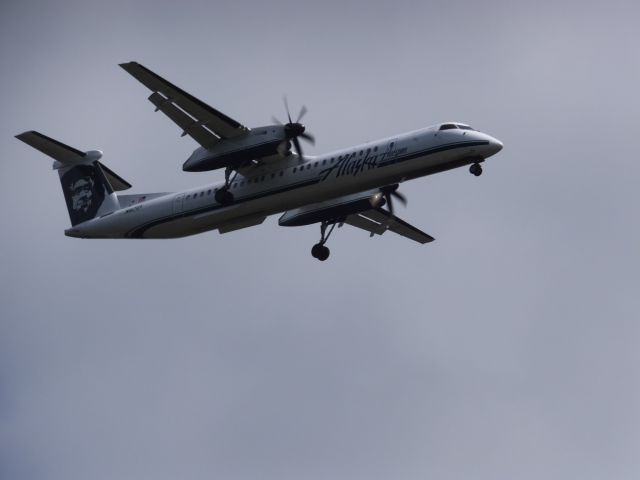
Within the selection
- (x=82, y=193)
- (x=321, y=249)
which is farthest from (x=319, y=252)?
(x=82, y=193)

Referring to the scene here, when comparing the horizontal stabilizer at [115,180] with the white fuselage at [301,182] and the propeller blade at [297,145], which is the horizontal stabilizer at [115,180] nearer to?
the white fuselage at [301,182]

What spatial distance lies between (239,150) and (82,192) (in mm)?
7479

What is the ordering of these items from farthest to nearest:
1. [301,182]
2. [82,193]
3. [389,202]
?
[82,193] < [389,202] < [301,182]

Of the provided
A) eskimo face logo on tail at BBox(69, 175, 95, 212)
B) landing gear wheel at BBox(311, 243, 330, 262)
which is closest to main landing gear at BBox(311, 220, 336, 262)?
landing gear wheel at BBox(311, 243, 330, 262)

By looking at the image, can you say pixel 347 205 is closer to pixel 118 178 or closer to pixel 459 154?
pixel 459 154

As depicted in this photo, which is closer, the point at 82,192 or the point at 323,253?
the point at 323,253

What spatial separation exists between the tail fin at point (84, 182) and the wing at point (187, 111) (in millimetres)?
5114

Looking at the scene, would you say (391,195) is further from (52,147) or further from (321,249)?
(52,147)

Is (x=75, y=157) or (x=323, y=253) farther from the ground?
(x=75, y=157)

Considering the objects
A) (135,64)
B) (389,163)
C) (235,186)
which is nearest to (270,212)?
(235,186)

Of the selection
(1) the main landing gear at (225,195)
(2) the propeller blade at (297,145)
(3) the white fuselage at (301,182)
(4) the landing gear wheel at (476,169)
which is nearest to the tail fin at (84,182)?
(3) the white fuselage at (301,182)

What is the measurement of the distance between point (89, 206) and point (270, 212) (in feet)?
23.6

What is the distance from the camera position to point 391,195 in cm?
3114

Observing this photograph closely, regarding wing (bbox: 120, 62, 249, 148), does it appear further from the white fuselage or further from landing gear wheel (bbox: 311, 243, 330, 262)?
landing gear wheel (bbox: 311, 243, 330, 262)
